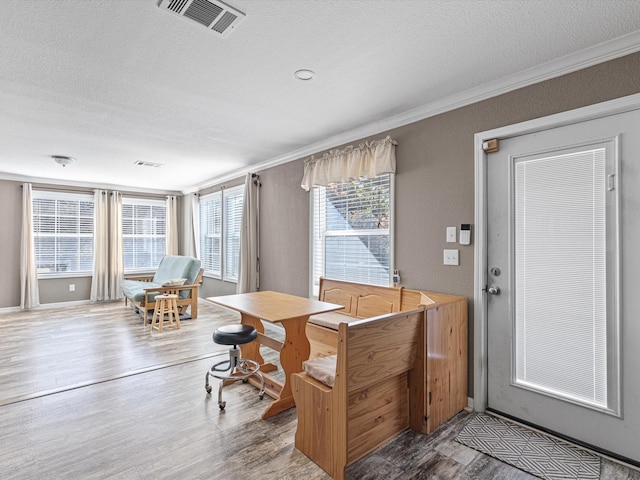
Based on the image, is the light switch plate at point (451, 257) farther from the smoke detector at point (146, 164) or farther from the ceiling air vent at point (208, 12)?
the smoke detector at point (146, 164)

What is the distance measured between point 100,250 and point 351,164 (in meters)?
5.74

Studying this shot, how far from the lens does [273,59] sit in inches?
84.0

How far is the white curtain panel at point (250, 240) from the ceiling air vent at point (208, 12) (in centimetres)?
330

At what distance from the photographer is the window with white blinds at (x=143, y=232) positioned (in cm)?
723

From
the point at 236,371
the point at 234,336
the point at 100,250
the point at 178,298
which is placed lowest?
the point at 236,371

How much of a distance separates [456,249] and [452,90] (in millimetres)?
1211

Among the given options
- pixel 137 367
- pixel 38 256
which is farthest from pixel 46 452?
pixel 38 256

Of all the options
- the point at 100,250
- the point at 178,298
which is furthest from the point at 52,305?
the point at 178,298

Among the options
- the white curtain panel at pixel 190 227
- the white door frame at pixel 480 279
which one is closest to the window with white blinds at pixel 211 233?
the white curtain panel at pixel 190 227

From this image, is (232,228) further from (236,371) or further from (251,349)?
(236,371)

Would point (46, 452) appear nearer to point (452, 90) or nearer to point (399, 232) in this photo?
point (399, 232)

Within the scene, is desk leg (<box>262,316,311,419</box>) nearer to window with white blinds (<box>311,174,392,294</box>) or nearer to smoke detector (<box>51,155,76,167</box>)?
window with white blinds (<box>311,174,392,294</box>)

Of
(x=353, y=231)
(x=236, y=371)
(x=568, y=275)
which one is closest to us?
(x=568, y=275)

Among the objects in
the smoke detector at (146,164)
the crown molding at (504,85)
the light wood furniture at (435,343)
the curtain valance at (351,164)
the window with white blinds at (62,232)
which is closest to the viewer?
the crown molding at (504,85)
